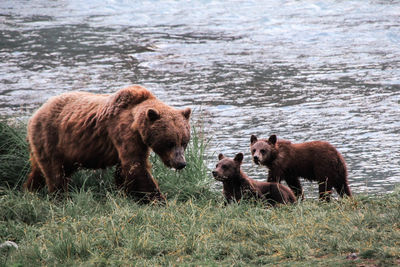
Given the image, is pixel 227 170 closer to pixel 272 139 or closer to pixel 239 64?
pixel 272 139

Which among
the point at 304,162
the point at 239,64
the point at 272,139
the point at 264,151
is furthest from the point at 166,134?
the point at 239,64

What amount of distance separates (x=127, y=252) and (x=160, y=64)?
10512mm

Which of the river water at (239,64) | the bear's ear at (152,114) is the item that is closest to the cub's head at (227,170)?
the river water at (239,64)

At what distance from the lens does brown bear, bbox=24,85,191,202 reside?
6.54 m

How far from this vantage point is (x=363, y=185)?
8234 mm

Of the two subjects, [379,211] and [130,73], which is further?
[130,73]

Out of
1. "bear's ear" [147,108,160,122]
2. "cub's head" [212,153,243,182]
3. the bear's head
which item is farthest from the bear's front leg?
"cub's head" [212,153,243,182]

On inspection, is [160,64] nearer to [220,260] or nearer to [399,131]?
[399,131]

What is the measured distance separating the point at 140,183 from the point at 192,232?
1.34m

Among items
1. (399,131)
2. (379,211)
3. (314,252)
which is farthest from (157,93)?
(314,252)

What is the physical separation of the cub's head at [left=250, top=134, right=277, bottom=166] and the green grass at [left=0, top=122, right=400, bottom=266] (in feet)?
2.88

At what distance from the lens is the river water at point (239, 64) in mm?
10609

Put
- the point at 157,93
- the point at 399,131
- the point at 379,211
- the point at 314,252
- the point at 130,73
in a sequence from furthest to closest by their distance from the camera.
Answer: the point at 130,73, the point at 157,93, the point at 399,131, the point at 379,211, the point at 314,252

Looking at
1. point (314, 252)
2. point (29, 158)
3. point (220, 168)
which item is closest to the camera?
point (314, 252)
